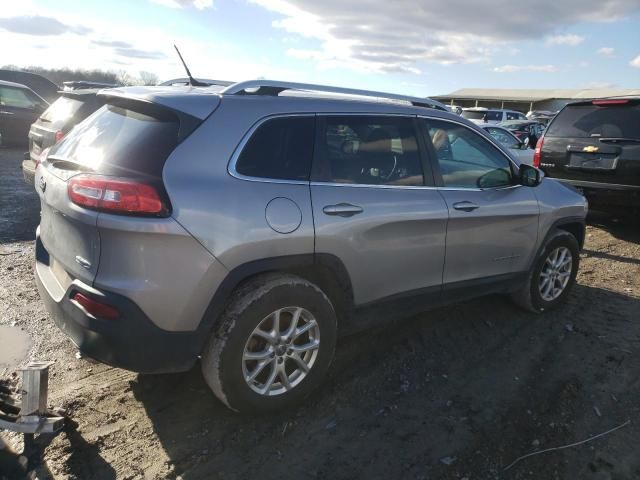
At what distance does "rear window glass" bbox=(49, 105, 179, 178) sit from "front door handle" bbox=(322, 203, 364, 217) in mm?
915

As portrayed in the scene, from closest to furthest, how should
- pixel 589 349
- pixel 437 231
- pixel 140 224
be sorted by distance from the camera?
1. pixel 140 224
2. pixel 437 231
3. pixel 589 349

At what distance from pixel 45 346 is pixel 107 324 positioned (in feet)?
5.14

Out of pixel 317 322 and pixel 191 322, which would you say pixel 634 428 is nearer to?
pixel 317 322

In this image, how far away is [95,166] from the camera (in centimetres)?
267

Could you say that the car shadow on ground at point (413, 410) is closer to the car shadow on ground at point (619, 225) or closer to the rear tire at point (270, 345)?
the rear tire at point (270, 345)

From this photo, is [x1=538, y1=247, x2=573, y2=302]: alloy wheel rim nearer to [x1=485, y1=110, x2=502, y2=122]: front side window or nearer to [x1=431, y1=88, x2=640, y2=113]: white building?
[x1=485, y1=110, x2=502, y2=122]: front side window

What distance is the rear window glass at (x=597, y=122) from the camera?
660 cm

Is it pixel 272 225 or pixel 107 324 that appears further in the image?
pixel 272 225

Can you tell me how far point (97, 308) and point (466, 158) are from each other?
2864mm

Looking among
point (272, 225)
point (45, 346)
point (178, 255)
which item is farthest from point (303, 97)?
point (45, 346)

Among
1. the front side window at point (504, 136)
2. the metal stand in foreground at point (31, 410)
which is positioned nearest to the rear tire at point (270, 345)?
the metal stand in foreground at point (31, 410)

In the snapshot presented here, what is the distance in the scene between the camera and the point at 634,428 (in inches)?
119

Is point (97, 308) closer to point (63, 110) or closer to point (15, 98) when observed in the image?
point (63, 110)

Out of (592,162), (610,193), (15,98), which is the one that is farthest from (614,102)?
(15,98)
